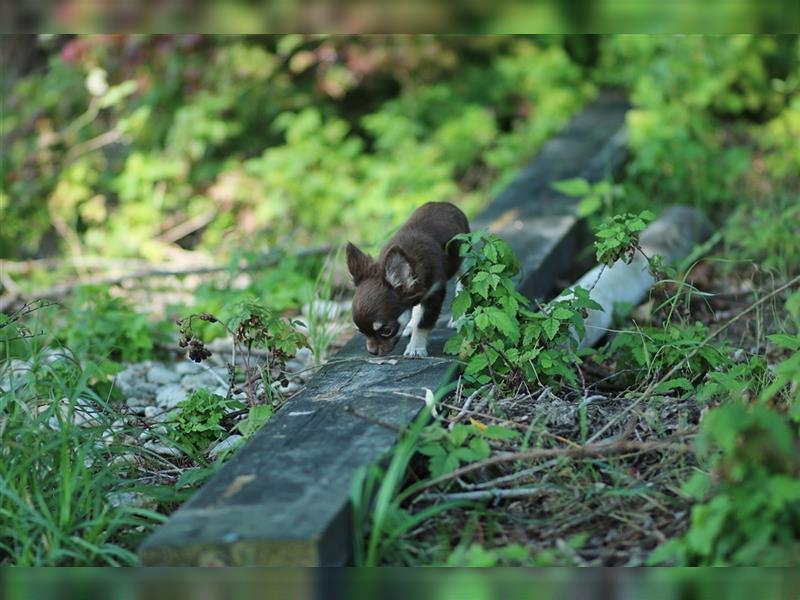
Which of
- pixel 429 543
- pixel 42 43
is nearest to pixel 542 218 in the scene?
pixel 429 543

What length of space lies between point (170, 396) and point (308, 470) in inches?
87.8

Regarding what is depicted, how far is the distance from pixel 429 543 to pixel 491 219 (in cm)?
400

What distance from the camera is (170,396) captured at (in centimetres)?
577

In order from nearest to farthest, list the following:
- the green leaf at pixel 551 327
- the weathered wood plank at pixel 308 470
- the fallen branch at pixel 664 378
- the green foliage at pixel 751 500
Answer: the green foliage at pixel 751 500 → the weathered wood plank at pixel 308 470 → the fallen branch at pixel 664 378 → the green leaf at pixel 551 327

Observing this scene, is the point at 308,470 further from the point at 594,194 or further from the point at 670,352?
the point at 594,194

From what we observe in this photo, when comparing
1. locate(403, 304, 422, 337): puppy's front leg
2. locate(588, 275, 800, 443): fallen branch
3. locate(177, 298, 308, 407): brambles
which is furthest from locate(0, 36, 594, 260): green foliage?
locate(588, 275, 800, 443): fallen branch

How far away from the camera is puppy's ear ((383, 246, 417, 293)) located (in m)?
4.93

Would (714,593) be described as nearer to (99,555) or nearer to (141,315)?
(99,555)

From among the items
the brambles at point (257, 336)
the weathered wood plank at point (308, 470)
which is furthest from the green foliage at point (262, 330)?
the weathered wood plank at point (308, 470)

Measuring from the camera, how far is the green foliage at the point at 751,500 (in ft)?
10.1

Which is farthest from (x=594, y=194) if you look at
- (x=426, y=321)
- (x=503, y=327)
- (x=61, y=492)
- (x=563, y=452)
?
(x=61, y=492)

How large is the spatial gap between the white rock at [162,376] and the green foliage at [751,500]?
371 cm

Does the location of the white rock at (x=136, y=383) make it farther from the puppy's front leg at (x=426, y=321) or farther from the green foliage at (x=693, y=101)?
the green foliage at (x=693, y=101)

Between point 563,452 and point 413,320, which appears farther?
point 413,320
